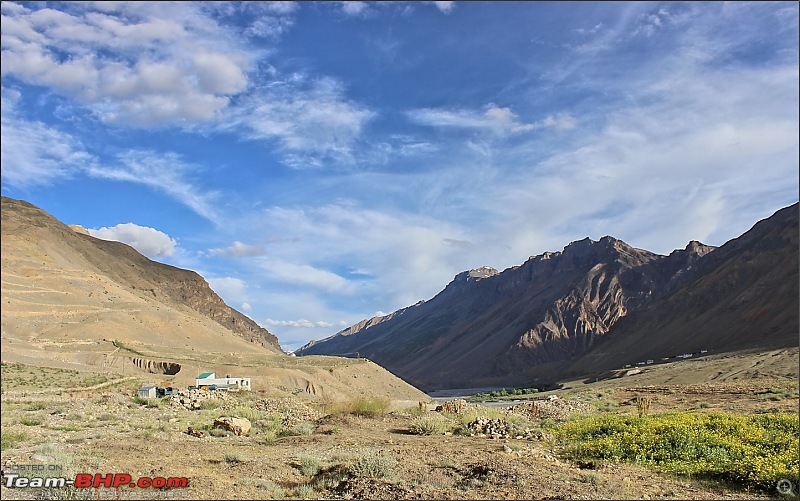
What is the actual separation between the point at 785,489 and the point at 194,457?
12130 mm

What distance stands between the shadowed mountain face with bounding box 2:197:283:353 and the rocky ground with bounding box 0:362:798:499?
29.9 metres

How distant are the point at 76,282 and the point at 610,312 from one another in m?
107

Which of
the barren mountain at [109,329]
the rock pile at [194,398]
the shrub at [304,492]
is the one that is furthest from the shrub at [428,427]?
the barren mountain at [109,329]

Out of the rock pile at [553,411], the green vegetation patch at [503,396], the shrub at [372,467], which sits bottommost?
the green vegetation patch at [503,396]

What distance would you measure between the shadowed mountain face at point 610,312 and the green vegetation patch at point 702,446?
165 ft

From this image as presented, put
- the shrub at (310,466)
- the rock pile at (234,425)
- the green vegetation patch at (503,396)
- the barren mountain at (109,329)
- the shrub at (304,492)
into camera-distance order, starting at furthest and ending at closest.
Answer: the green vegetation patch at (503,396), the barren mountain at (109,329), the rock pile at (234,425), the shrub at (310,466), the shrub at (304,492)

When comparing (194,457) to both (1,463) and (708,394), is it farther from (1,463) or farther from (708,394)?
(708,394)

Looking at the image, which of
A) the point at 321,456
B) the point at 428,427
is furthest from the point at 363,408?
the point at 321,456

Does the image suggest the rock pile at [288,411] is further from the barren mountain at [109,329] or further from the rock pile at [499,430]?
the barren mountain at [109,329]

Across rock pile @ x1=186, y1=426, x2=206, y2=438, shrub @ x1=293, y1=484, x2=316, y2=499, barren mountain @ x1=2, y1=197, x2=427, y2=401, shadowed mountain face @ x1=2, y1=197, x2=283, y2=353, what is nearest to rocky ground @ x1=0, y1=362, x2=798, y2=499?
shrub @ x1=293, y1=484, x2=316, y2=499

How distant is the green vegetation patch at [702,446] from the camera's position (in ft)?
38.0

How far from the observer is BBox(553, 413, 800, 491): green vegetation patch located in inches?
456

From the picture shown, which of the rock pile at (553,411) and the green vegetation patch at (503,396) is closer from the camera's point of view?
the rock pile at (553,411)

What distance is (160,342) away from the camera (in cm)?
6925
